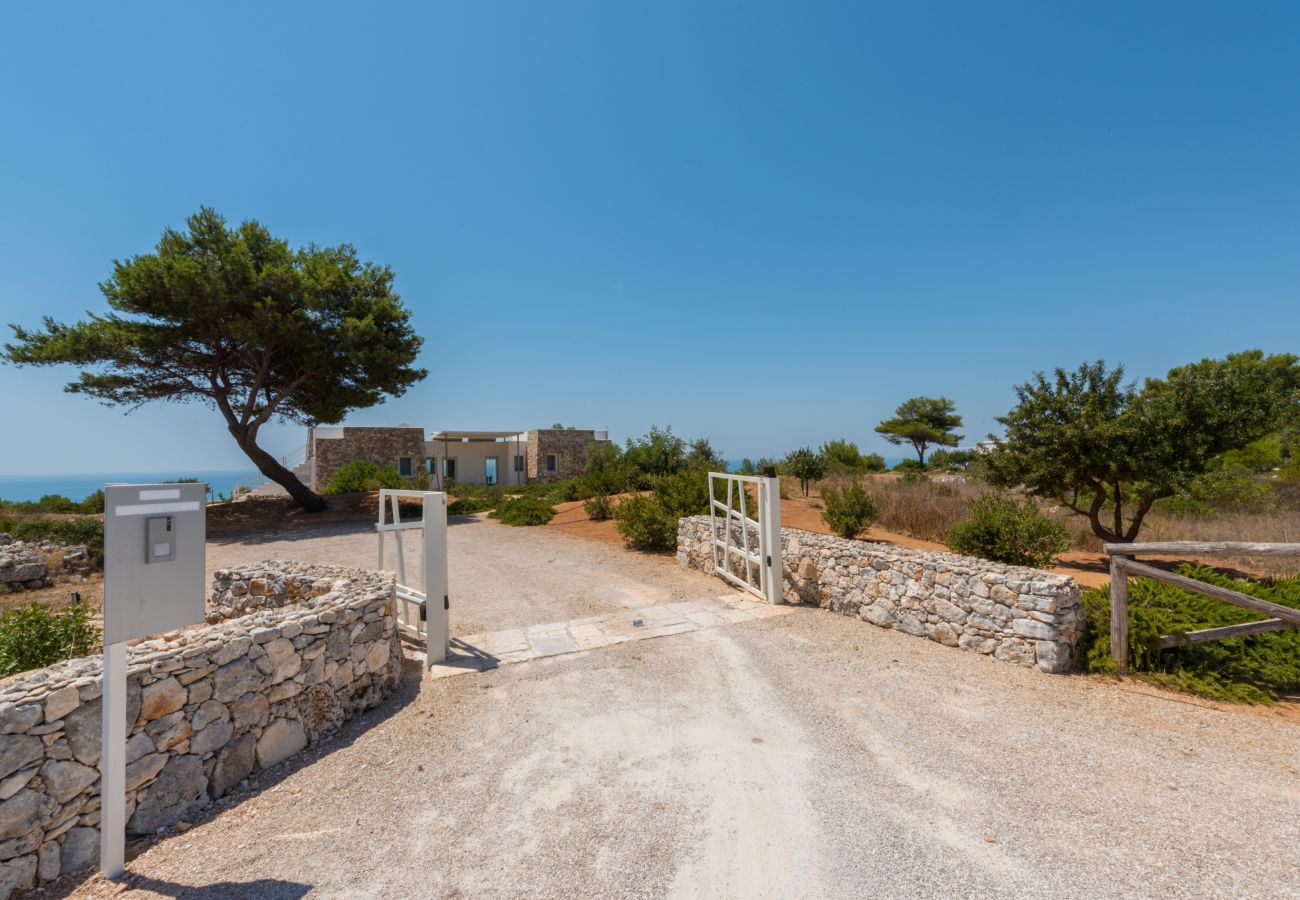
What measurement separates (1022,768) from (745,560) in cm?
420

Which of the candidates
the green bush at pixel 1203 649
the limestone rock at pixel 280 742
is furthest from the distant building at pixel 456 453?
the green bush at pixel 1203 649

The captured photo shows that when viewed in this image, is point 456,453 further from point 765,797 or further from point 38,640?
point 765,797

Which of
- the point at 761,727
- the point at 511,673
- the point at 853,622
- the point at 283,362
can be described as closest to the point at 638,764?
the point at 761,727

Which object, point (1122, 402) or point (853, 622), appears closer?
point (853, 622)

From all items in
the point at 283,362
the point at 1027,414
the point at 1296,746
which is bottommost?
the point at 1296,746

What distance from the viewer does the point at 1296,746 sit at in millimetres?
3494

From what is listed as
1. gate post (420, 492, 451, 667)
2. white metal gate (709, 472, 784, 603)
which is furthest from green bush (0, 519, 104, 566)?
white metal gate (709, 472, 784, 603)

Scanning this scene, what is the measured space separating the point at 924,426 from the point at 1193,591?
3466 cm

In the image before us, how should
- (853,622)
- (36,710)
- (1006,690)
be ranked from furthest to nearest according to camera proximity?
(853,622) → (1006,690) → (36,710)

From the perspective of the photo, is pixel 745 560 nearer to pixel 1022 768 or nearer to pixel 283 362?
pixel 1022 768

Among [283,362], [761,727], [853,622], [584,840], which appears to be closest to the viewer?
[584,840]

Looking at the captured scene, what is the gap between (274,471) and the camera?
671 inches

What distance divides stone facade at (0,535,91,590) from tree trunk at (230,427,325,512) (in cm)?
752

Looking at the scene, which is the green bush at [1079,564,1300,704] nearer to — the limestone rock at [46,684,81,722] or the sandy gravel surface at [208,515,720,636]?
the sandy gravel surface at [208,515,720,636]
